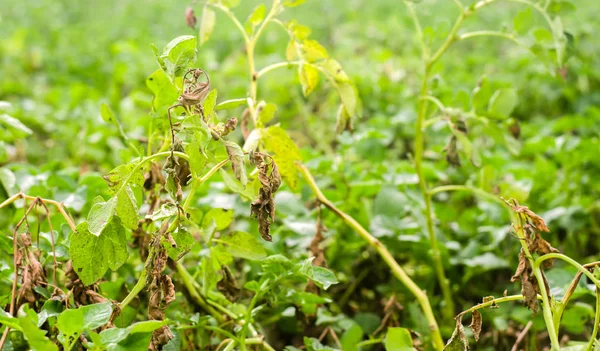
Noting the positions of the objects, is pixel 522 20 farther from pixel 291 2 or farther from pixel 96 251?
pixel 96 251

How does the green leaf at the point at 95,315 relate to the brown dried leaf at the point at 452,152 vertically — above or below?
above

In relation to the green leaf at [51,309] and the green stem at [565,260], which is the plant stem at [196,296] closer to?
the green leaf at [51,309]

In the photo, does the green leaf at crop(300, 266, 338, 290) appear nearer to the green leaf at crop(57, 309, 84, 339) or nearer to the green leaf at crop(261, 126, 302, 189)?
the green leaf at crop(261, 126, 302, 189)

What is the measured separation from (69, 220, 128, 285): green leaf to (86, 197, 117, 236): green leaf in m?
0.02

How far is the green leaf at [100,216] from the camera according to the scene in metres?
0.82

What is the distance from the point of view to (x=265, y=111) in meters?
1.06

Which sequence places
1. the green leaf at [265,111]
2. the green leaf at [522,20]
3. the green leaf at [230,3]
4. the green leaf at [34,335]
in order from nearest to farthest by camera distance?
the green leaf at [34,335], the green leaf at [265,111], the green leaf at [230,3], the green leaf at [522,20]

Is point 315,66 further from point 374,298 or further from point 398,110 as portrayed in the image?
point 398,110

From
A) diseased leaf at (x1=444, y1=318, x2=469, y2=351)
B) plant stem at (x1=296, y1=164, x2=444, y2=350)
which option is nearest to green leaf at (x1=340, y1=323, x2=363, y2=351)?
plant stem at (x1=296, y1=164, x2=444, y2=350)

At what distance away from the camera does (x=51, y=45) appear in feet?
11.5

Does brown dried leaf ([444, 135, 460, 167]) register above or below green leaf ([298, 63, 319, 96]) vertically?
below

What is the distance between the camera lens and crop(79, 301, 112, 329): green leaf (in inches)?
30.8

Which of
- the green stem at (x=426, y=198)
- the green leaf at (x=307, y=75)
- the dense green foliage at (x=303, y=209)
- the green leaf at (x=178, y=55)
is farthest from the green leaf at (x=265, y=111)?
the green stem at (x=426, y=198)

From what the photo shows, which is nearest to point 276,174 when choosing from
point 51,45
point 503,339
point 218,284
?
point 218,284
